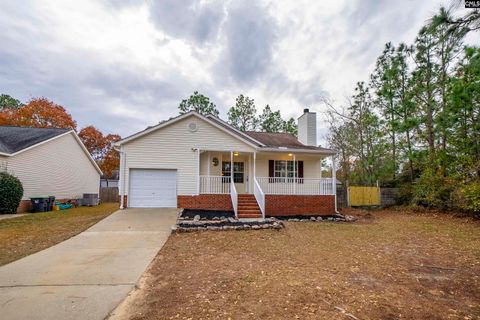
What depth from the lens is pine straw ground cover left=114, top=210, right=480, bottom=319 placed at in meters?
3.36

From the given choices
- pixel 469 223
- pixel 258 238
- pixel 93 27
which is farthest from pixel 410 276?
pixel 93 27

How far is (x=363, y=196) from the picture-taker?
16.5 metres

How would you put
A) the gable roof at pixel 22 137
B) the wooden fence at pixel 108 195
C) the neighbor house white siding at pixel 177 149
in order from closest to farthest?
1. the neighbor house white siding at pixel 177 149
2. the gable roof at pixel 22 137
3. the wooden fence at pixel 108 195

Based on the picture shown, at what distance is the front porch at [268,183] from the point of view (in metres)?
13.2

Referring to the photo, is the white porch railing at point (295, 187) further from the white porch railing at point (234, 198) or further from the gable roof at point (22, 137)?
the gable roof at point (22, 137)

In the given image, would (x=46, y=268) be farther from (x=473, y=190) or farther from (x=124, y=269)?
(x=473, y=190)

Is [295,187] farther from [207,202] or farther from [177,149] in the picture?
[177,149]

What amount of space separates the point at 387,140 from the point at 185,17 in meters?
16.5

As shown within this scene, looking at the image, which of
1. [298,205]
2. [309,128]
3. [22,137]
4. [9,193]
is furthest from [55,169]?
[309,128]

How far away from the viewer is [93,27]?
12.6 m

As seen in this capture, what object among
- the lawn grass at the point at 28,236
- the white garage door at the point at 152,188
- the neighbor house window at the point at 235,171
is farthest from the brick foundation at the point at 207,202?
the lawn grass at the point at 28,236

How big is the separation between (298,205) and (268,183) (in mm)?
2066

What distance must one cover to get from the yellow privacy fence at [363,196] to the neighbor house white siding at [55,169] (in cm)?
1992

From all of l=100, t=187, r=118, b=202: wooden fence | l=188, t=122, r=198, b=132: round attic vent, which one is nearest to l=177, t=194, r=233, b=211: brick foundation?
l=188, t=122, r=198, b=132: round attic vent
